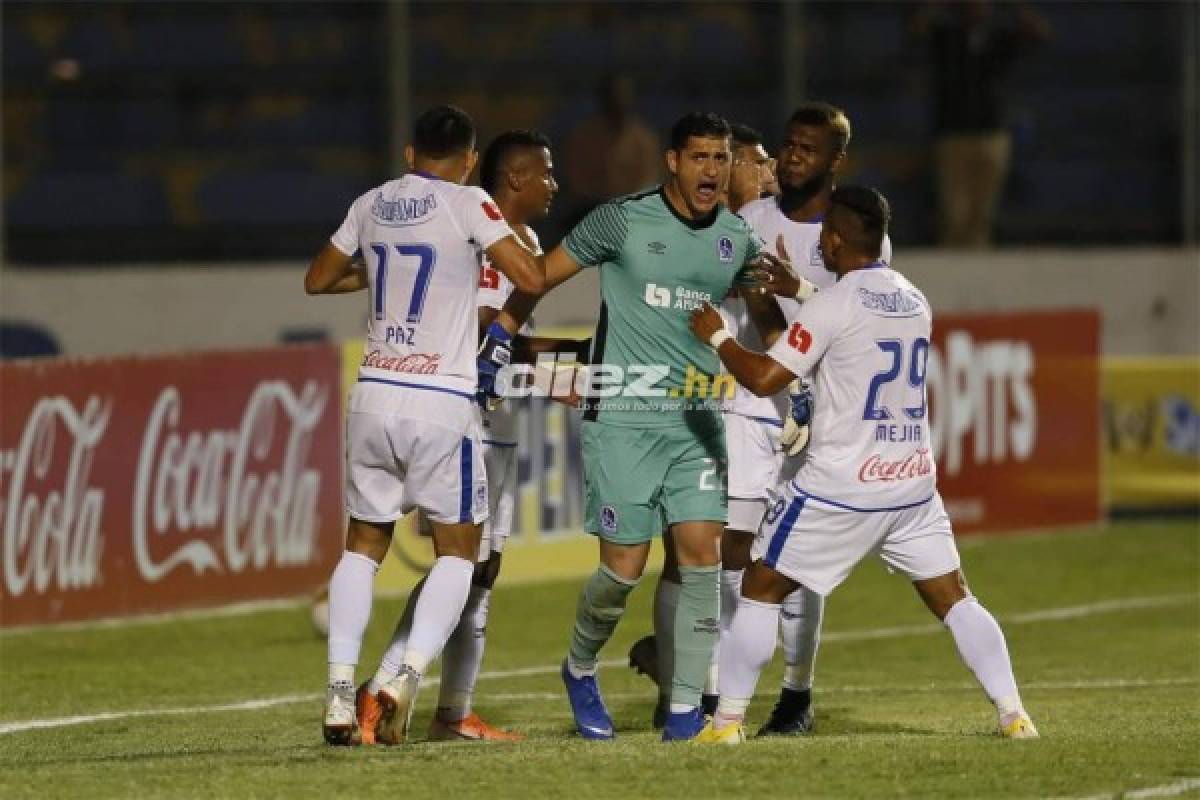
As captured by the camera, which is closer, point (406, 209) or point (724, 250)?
point (406, 209)

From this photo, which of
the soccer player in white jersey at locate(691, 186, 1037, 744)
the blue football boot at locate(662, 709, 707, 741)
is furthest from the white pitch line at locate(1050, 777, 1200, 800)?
the blue football boot at locate(662, 709, 707, 741)

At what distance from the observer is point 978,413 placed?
58.1 ft

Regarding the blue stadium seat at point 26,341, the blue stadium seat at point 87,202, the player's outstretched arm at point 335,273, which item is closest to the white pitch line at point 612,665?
the player's outstretched arm at point 335,273

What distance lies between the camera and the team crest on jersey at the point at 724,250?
8766mm

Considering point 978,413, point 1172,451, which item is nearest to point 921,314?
point 978,413

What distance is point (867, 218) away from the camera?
28.1ft

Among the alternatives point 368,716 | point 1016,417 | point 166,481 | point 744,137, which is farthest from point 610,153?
point 368,716

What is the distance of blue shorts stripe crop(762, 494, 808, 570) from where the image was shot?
8562mm

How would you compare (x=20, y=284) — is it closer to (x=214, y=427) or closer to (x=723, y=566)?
(x=214, y=427)

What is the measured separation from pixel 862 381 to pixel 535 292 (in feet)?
3.60

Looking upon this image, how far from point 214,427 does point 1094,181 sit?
9735 millimetres

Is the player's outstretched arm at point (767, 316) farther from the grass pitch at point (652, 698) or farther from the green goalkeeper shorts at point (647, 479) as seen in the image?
the grass pitch at point (652, 698)

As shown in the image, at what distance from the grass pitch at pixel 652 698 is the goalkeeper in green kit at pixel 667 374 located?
59cm

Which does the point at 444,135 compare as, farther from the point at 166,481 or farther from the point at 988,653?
the point at 166,481
